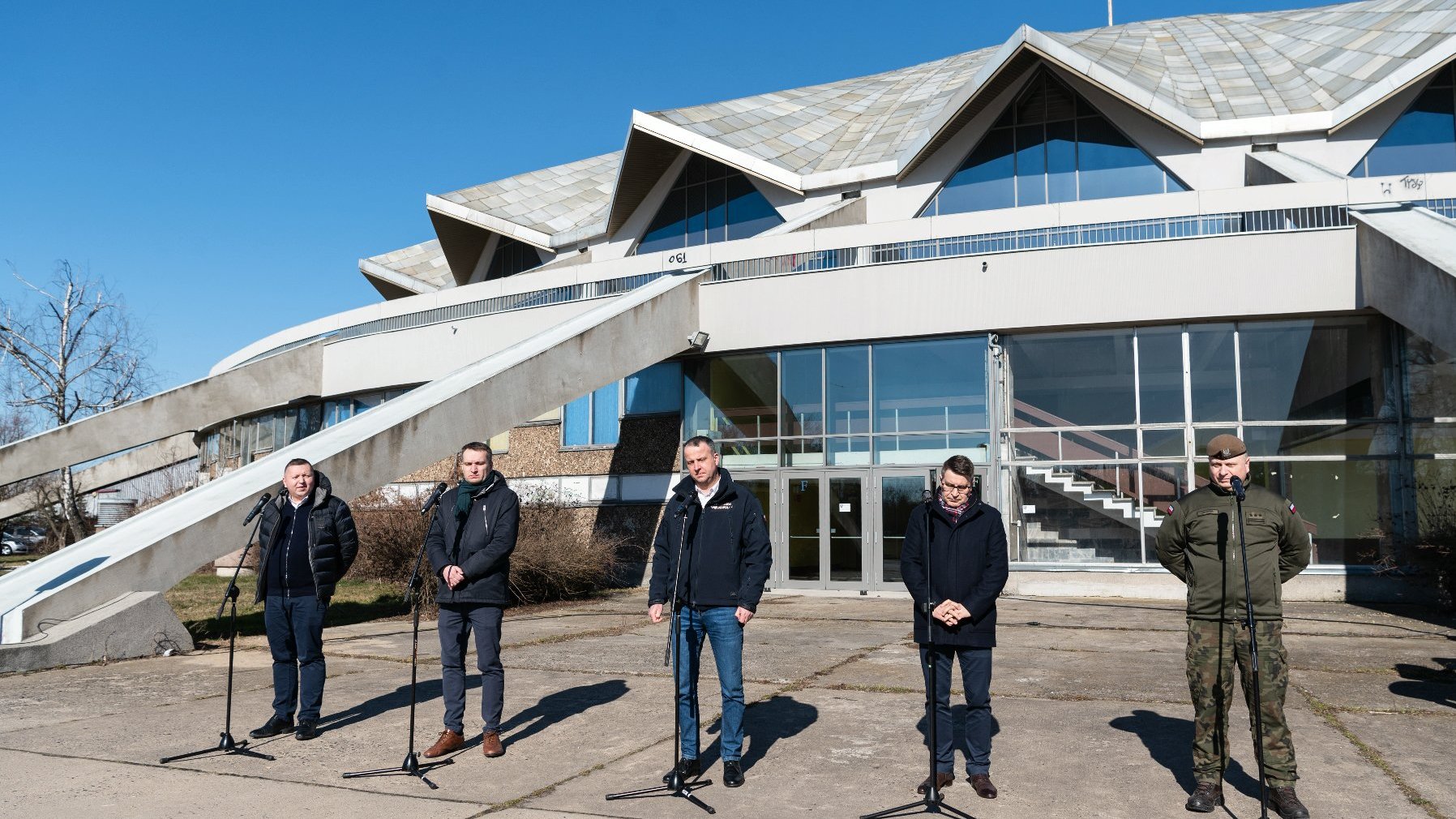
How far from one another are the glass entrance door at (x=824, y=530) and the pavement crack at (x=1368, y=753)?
30.9 ft

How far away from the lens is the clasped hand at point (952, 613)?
5215 mm

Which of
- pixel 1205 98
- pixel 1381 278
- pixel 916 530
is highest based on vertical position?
pixel 1205 98

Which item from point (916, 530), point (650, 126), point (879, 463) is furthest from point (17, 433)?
point (916, 530)

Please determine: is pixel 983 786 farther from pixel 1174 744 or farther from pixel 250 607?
pixel 250 607

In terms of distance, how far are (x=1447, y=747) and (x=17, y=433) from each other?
7706 cm

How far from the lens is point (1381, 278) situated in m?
14.3

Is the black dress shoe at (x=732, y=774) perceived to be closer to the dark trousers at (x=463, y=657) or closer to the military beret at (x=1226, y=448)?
the dark trousers at (x=463, y=657)

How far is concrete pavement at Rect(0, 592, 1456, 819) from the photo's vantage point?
16.8 ft

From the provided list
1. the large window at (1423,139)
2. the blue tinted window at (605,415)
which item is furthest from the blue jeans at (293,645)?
the large window at (1423,139)

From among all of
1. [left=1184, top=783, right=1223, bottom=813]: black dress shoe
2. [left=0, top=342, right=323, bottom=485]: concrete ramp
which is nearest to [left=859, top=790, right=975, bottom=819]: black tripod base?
[left=1184, top=783, right=1223, bottom=813]: black dress shoe

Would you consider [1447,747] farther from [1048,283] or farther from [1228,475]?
[1048,283]

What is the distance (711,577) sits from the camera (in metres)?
5.58

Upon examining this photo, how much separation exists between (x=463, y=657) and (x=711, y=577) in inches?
65.9

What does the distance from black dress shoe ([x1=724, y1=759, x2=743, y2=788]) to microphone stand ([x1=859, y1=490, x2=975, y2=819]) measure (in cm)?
79
